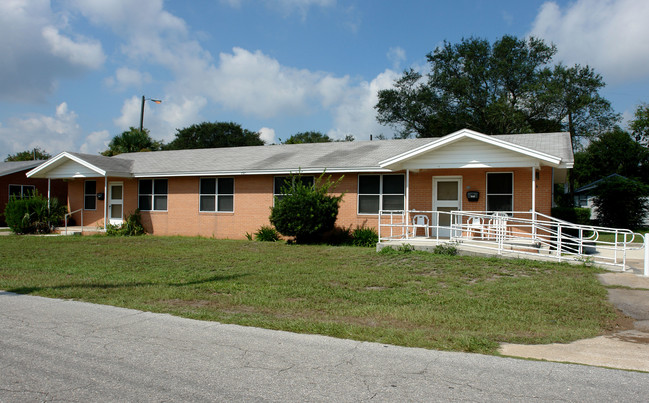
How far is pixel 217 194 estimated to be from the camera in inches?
805

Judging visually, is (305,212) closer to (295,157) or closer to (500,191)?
(295,157)

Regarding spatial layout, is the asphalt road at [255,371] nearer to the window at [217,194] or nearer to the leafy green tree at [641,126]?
the window at [217,194]

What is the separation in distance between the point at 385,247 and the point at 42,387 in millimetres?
10726

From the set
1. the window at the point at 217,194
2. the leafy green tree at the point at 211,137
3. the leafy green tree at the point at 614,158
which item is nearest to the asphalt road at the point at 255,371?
the window at the point at 217,194

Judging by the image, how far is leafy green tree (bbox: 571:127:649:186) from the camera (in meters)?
42.8

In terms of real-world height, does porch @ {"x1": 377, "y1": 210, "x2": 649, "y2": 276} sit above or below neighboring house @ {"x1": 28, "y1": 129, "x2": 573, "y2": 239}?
below

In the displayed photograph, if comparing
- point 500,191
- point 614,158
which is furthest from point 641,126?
point 500,191

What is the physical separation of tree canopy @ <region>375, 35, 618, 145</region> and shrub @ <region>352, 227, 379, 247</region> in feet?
80.8

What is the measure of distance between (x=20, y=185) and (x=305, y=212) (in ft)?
66.9

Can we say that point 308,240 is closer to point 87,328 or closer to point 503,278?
point 503,278

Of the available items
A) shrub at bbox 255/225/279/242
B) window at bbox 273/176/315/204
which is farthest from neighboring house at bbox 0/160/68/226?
window at bbox 273/176/315/204

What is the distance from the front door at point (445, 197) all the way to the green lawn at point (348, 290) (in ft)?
11.1

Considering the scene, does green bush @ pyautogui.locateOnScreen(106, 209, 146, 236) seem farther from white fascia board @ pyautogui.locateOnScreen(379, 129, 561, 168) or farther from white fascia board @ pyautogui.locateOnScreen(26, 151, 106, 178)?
white fascia board @ pyautogui.locateOnScreen(379, 129, 561, 168)

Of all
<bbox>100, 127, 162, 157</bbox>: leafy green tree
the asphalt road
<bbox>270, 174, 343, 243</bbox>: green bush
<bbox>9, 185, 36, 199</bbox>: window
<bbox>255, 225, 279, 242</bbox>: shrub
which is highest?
<bbox>100, 127, 162, 157</bbox>: leafy green tree
